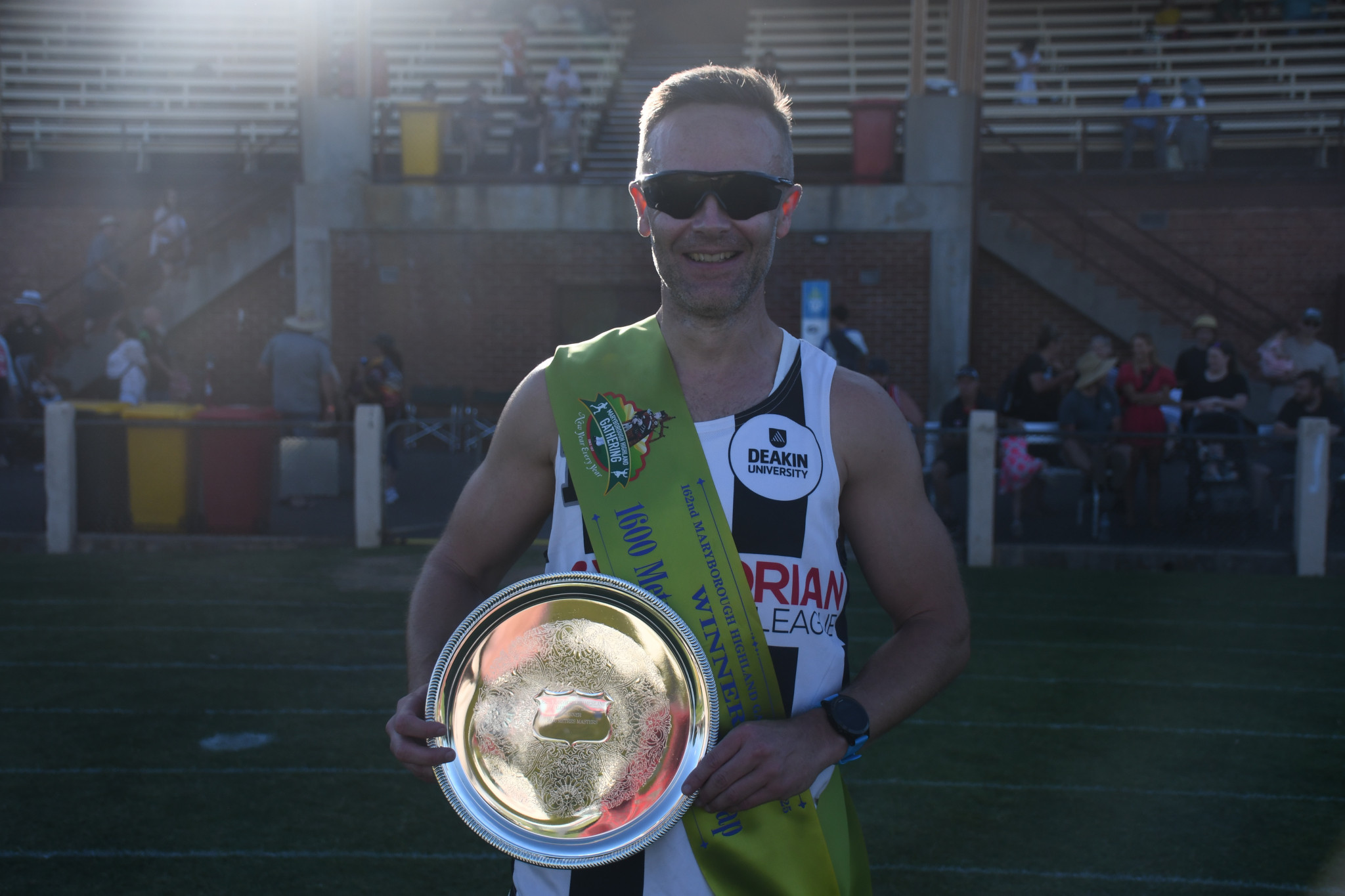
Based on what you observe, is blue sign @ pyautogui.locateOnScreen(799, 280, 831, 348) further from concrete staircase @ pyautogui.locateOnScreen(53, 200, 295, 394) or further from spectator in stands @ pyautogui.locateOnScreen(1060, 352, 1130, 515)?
concrete staircase @ pyautogui.locateOnScreen(53, 200, 295, 394)

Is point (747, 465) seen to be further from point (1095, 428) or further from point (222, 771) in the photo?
point (1095, 428)

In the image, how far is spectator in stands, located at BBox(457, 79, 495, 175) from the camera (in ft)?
59.5

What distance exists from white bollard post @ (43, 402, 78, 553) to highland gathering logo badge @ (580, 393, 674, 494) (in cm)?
939

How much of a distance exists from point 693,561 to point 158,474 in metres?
9.45

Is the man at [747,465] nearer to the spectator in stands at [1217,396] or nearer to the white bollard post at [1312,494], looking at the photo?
the white bollard post at [1312,494]

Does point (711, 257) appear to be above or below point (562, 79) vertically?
below

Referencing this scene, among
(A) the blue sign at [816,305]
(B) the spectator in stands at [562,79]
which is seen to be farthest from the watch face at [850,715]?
(B) the spectator in stands at [562,79]

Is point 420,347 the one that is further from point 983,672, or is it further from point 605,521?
point 605,521

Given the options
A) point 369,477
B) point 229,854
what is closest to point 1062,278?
point 369,477

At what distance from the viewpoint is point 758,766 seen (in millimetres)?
1701

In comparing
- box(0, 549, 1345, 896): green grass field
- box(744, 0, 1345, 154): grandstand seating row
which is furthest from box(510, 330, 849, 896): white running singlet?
box(744, 0, 1345, 154): grandstand seating row

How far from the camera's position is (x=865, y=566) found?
207 centimetres

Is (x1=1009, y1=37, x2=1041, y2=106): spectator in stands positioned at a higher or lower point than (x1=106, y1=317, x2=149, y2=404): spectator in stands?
higher

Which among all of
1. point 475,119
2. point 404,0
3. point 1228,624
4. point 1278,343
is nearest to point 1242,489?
point 1228,624
